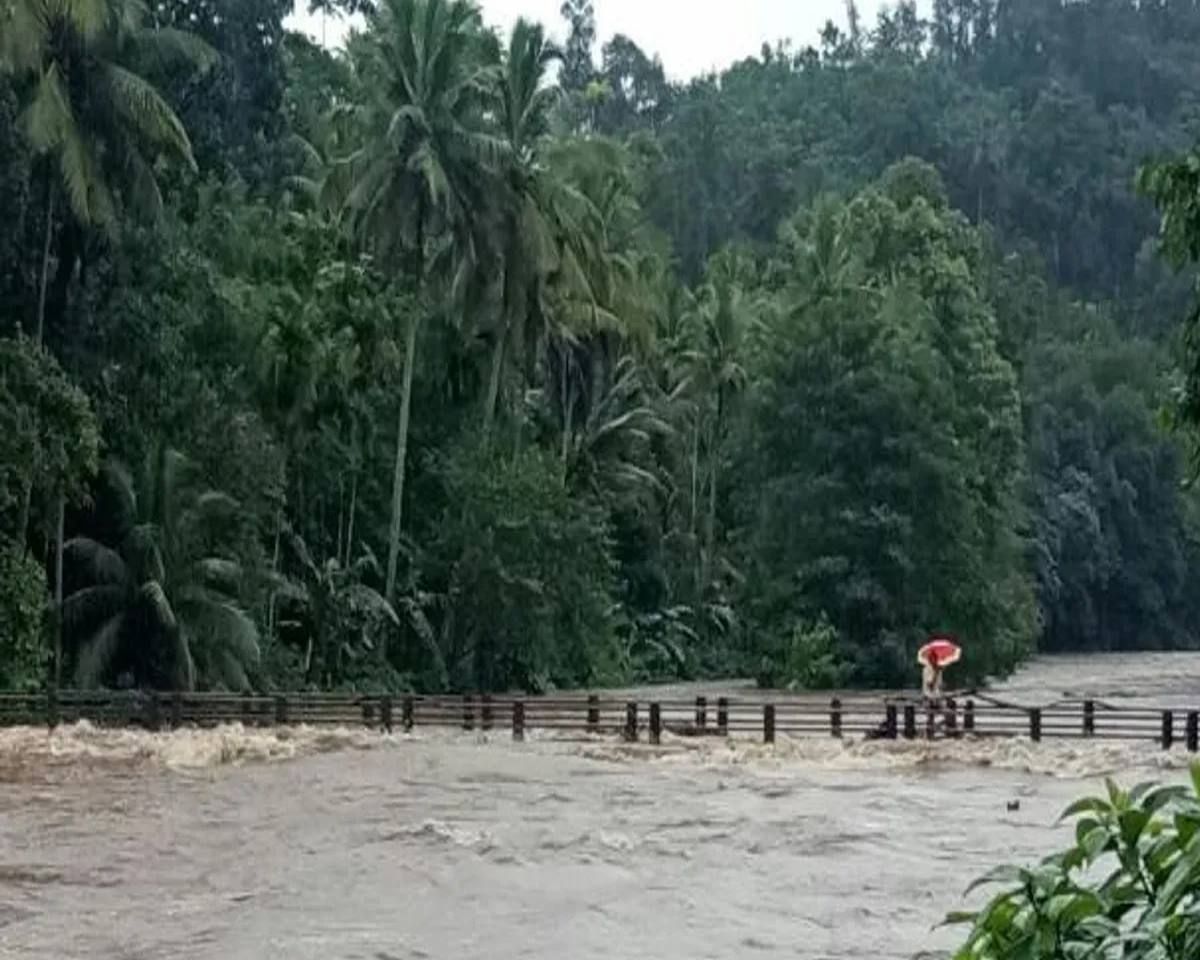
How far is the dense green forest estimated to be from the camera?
3067cm

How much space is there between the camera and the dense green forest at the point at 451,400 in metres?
30.7

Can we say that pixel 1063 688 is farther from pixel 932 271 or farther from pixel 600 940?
pixel 600 940

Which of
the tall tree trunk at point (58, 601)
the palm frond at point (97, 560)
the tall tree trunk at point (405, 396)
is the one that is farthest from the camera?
the tall tree trunk at point (405, 396)

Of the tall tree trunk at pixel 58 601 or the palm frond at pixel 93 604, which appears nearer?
the tall tree trunk at pixel 58 601

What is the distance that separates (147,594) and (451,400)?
13.5 meters

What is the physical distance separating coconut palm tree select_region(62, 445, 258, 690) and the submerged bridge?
2882mm

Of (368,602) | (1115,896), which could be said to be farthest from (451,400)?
(1115,896)

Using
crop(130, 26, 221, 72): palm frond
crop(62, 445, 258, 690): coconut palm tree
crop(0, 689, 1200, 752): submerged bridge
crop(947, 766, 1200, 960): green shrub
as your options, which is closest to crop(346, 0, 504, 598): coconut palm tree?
crop(130, 26, 221, 72): palm frond

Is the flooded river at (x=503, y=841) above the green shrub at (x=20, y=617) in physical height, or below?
below

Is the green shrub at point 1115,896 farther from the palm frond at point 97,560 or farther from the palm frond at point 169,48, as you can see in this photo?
the palm frond at point 169,48

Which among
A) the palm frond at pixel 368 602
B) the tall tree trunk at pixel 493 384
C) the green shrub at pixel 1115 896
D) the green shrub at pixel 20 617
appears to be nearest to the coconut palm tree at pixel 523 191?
the tall tree trunk at pixel 493 384

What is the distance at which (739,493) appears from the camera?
47.0 meters

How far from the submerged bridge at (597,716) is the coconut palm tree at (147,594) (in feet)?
9.46

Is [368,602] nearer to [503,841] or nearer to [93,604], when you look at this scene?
[93,604]
